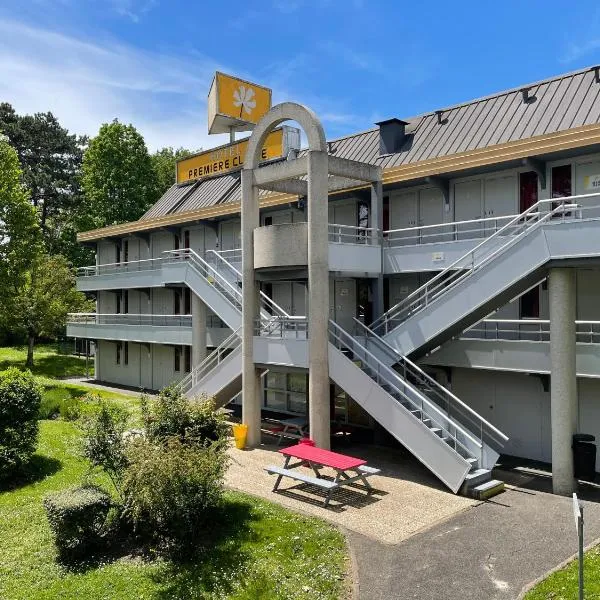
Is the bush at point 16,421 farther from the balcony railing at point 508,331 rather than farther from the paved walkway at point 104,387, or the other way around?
the balcony railing at point 508,331

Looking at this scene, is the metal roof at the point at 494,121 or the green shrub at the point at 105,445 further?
the metal roof at the point at 494,121

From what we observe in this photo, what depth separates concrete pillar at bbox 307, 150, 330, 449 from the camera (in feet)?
59.6

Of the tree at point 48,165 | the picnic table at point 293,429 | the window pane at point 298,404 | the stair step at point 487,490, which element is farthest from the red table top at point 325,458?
the tree at point 48,165

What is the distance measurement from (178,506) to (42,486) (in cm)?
683

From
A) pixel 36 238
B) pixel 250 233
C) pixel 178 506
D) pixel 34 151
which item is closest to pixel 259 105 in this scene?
pixel 36 238

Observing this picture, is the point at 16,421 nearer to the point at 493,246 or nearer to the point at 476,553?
the point at 476,553

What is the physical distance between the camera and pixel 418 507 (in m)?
14.4

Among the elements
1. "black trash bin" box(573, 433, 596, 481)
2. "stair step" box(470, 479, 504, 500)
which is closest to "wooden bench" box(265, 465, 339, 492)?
"stair step" box(470, 479, 504, 500)

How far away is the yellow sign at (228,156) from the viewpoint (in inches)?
1173

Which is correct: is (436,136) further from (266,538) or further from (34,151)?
(34,151)

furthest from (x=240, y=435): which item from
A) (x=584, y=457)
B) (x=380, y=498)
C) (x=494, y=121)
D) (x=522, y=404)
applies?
(x=494, y=121)

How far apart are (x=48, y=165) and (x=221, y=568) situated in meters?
58.0

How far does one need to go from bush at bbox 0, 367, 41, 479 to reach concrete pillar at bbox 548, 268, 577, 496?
14.7 meters

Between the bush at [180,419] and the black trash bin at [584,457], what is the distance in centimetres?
877
